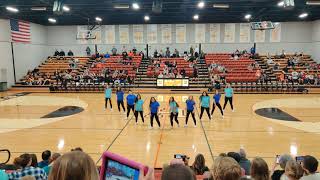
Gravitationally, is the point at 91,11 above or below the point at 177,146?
above

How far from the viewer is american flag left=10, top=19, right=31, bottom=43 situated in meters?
27.0

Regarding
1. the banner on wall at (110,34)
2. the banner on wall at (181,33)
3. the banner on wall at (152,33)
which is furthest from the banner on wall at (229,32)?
the banner on wall at (110,34)

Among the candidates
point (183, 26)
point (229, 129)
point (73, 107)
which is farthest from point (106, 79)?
point (229, 129)

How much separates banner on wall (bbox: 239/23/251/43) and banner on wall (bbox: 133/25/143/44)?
11.1 metres

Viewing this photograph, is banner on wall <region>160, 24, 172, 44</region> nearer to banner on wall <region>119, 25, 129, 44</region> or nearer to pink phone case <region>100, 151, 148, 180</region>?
banner on wall <region>119, 25, 129, 44</region>

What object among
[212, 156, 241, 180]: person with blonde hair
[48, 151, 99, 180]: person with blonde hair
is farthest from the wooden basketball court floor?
[48, 151, 99, 180]: person with blonde hair

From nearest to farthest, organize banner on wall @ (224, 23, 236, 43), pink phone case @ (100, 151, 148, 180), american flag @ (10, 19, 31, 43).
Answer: pink phone case @ (100, 151, 148, 180), american flag @ (10, 19, 31, 43), banner on wall @ (224, 23, 236, 43)

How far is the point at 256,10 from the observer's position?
23828mm

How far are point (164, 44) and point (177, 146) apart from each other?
79.1 feet

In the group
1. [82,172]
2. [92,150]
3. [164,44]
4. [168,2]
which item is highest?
[168,2]

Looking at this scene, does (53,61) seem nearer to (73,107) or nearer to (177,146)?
(73,107)

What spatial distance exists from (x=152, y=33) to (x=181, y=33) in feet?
10.7

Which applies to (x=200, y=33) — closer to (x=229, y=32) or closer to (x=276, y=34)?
(x=229, y=32)

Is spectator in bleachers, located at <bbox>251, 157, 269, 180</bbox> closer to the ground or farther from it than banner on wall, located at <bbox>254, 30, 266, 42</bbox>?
closer to the ground
